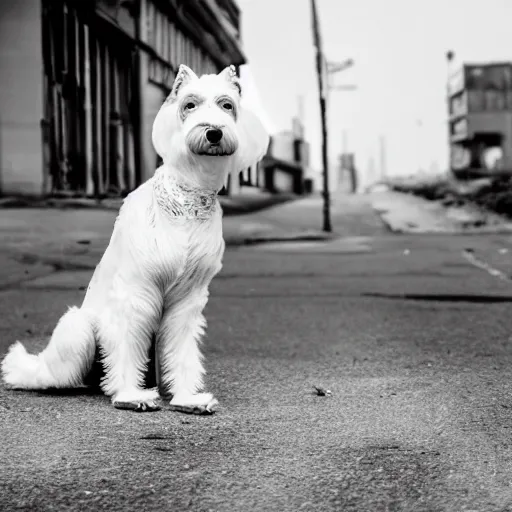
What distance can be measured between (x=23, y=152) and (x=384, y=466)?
4465 millimetres

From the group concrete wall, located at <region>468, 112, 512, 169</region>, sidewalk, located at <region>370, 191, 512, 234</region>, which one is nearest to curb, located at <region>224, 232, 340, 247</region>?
sidewalk, located at <region>370, 191, 512, 234</region>

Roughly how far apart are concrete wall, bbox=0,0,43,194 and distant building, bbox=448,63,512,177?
13.1 ft

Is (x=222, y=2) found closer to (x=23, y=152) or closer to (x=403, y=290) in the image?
(x=23, y=152)

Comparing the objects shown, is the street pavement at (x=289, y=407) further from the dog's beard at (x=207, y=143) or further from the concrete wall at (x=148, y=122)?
the dog's beard at (x=207, y=143)

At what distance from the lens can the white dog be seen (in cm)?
239

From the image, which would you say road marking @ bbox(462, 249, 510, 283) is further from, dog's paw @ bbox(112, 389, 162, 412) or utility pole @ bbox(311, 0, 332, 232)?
dog's paw @ bbox(112, 389, 162, 412)

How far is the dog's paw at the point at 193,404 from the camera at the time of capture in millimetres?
2592

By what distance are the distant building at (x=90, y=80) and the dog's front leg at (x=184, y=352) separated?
327 cm

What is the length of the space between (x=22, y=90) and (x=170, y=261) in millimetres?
3812

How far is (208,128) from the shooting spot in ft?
7.44

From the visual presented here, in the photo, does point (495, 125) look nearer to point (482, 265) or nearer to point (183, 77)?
point (482, 265)

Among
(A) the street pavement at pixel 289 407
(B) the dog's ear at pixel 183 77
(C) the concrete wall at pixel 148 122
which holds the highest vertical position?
(C) the concrete wall at pixel 148 122

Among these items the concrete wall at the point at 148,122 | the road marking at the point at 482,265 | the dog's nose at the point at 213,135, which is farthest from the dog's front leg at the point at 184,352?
the road marking at the point at 482,265

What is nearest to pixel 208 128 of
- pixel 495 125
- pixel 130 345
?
pixel 130 345
